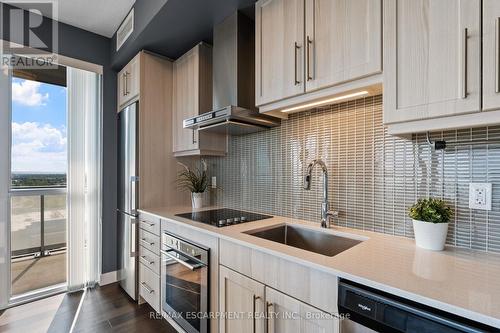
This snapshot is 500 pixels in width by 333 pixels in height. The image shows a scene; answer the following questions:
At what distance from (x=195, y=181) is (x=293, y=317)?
167 centimetres

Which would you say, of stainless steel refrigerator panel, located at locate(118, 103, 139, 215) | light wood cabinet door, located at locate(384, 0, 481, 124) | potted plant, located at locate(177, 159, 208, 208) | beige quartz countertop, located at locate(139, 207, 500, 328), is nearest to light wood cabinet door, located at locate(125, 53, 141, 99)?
stainless steel refrigerator panel, located at locate(118, 103, 139, 215)

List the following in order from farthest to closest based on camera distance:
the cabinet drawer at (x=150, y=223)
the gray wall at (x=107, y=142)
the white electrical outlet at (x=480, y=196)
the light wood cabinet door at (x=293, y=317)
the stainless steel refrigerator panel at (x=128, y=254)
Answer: the gray wall at (x=107, y=142)
the stainless steel refrigerator panel at (x=128, y=254)
the cabinet drawer at (x=150, y=223)
the white electrical outlet at (x=480, y=196)
the light wood cabinet door at (x=293, y=317)

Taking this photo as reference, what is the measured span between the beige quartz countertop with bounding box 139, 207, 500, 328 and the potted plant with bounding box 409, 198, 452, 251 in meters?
0.04

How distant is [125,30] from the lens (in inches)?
92.6

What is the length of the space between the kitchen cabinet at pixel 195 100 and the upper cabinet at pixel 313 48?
2.54 ft

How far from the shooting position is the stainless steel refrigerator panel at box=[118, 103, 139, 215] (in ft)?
7.77

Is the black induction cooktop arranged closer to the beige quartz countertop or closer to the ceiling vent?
the beige quartz countertop

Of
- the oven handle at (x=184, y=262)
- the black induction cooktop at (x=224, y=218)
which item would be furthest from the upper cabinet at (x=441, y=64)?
the oven handle at (x=184, y=262)

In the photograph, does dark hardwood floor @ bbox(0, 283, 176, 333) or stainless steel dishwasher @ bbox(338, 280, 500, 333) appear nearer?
stainless steel dishwasher @ bbox(338, 280, 500, 333)

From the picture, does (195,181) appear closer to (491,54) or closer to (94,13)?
(94,13)

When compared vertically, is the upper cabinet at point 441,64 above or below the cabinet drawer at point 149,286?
above

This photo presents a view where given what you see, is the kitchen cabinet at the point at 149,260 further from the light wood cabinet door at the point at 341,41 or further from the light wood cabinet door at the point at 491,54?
the light wood cabinet door at the point at 491,54

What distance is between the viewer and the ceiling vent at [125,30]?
222cm

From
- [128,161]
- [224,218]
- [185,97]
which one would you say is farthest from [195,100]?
[224,218]
